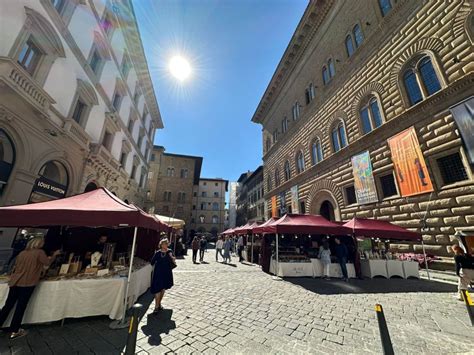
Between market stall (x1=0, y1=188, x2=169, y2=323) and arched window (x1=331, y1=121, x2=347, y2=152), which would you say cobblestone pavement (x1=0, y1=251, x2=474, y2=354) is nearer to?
market stall (x1=0, y1=188, x2=169, y2=323)

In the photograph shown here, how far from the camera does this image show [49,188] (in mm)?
9492

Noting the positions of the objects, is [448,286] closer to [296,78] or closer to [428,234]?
[428,234]

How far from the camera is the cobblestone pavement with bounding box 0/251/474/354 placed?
339 cm

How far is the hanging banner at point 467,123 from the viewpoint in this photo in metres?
7.79

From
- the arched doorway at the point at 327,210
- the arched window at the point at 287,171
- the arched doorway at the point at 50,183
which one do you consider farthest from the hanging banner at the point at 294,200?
the arched doorway at the point at 50,183

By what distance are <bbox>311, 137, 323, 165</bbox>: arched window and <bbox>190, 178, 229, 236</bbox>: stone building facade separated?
110 ft

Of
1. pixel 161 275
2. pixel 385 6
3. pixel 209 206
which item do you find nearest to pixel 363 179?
pixel 385 6

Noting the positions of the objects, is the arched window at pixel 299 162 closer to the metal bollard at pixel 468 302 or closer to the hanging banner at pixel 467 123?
the hanging banner at pixel 467 123

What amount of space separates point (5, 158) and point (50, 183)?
85.7 inches

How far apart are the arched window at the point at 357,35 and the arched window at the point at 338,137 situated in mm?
5736

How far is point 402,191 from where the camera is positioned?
10.3m

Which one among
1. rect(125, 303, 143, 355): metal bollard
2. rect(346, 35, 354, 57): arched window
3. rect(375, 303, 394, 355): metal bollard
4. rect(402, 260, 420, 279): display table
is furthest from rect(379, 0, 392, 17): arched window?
rect(125, 303, 143, 355): metal bollard

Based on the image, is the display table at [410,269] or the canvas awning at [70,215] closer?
the canvas awning at [70,215]

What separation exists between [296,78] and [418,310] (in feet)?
75.8
